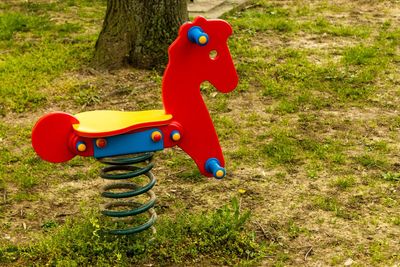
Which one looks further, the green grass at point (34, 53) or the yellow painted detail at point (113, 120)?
the green grass at point (34, 53)

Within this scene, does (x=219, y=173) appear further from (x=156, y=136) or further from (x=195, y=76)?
(x=195, y=76)

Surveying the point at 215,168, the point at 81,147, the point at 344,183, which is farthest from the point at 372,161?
the point at 81,147

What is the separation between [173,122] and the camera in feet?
12.4

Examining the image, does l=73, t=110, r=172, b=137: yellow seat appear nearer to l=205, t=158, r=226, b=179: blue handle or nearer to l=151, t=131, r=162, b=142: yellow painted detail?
l=151, t=131, r=162, b=142: yellow painted detail

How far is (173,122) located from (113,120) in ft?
1.06

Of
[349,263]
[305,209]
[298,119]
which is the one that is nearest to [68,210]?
Answer: [305,209]

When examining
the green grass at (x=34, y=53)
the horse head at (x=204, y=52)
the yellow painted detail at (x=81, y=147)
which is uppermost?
the horse head at (x=204, y=52)

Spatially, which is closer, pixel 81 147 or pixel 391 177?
pixel 81 147

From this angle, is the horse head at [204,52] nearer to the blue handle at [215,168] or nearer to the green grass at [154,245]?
the blue handle at [215,168]

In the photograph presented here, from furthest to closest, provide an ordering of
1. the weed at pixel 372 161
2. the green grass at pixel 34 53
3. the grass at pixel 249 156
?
the green grass at pixel 34 53, the weed at pixel 372 161, the grass at pixel 249 156

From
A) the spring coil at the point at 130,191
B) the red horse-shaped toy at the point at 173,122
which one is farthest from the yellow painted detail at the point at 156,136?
the spring coil at the point at 130,191

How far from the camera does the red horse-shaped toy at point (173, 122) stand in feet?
11.8

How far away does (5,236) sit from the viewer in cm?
423

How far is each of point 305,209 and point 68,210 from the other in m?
1.53
